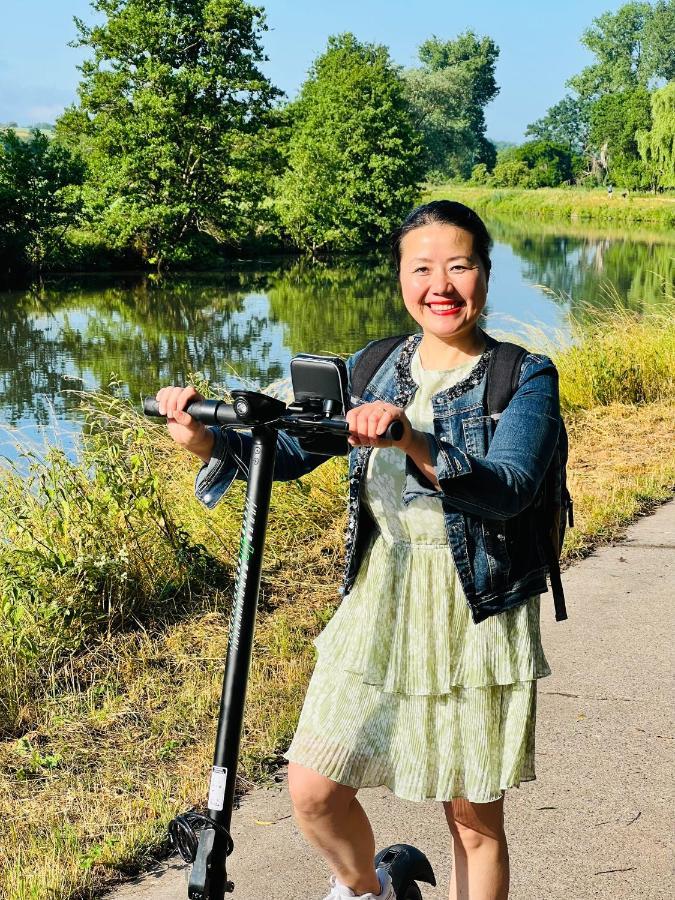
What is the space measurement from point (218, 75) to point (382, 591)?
120ft

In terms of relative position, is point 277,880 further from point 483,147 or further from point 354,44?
point 483,147

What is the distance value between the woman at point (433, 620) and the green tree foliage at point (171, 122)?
110 feet

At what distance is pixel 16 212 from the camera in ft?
Answer: 108

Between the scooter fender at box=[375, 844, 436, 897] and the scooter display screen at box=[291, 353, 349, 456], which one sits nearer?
the scooter display screen at box=[291, 353, 349, 456]

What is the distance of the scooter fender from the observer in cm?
249

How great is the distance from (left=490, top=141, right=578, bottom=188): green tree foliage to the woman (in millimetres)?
97992

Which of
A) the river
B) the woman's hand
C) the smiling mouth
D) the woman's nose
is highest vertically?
the woman's nose

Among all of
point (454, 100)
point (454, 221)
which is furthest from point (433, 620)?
point (454, 100)

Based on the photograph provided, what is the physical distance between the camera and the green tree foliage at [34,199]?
3278cm

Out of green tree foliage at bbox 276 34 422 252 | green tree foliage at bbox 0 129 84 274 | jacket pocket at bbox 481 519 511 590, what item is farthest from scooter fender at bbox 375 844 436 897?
green tree foliage at bbox 276 34 422 252

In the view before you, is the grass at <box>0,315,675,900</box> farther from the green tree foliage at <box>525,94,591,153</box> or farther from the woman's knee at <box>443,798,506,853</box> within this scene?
the green tree foliage at <box>525,94,591,153</box>

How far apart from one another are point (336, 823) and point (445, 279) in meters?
1.12

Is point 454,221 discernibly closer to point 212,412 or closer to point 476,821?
point 212,412

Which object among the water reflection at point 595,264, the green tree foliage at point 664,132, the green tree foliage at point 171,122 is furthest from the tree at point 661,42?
the green tree foliage at point 171,122
